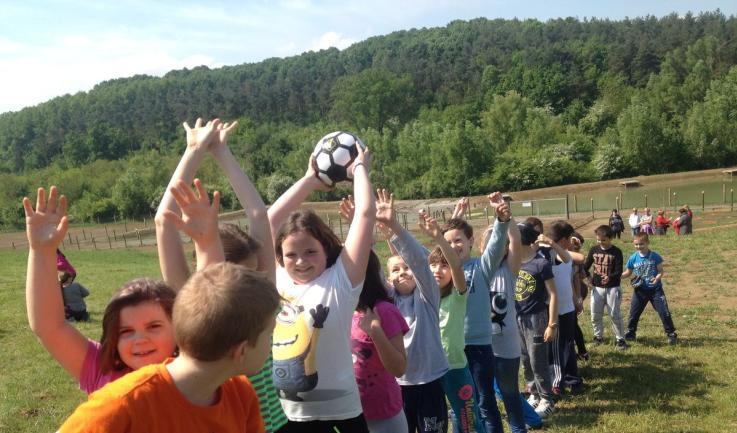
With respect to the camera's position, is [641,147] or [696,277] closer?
[696,277]

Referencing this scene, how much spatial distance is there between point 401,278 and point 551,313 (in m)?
2.18

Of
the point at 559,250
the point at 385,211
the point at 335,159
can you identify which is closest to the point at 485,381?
the point at 385,211

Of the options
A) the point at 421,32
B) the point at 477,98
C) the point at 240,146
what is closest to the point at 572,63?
the point at 477,98

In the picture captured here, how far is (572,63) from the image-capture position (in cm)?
10494

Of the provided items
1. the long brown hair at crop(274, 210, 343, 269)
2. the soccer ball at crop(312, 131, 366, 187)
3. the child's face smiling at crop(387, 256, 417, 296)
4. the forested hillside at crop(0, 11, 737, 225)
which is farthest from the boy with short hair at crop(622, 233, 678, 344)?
the forested hillside at crop(0, 11, 737, 225)

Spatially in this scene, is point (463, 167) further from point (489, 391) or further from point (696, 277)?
point (489, 391)

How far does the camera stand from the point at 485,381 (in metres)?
4.41

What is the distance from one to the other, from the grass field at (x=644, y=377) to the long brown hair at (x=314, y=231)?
3.32m

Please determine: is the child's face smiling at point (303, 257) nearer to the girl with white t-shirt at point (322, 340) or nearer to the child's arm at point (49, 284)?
the girl with white t-shirt at point (322, 340)

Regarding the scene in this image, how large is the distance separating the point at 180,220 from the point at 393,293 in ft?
6.38

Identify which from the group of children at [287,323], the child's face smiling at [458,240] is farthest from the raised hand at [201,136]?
the child's face smiling at [458,240]

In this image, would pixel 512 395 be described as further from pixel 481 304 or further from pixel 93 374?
pixel 93 374

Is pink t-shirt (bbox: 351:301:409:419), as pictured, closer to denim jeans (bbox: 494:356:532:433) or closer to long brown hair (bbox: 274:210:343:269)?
long brown hair (bbox: 274:210:343:269)

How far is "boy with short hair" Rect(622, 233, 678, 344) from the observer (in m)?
8.04
